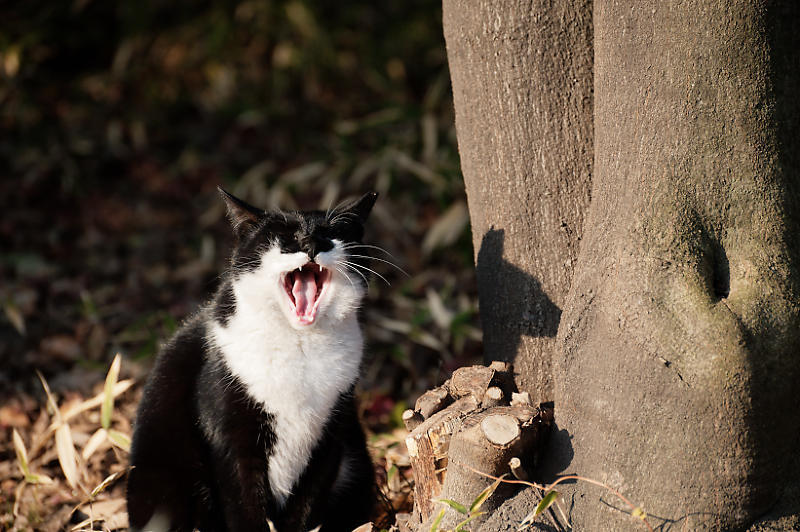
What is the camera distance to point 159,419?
7.16 feet

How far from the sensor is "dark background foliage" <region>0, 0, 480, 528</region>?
147 inches

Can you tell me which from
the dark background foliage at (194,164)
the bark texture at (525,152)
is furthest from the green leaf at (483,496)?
the dark background foliage at (194,164)

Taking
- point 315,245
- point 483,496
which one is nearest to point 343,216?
point 315,245

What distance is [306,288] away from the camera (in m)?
2.06

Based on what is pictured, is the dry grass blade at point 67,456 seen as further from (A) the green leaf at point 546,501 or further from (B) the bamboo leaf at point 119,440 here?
(A) the green leaf at point 546,501

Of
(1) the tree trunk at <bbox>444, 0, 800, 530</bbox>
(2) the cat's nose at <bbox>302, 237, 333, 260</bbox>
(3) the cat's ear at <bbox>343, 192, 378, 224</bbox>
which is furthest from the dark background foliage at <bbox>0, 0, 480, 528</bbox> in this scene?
(1) the tree trunk at <bbox>444, 0, 800, 530</bbox>

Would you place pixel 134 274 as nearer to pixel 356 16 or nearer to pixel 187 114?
pixel 187 114

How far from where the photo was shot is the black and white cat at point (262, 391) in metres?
2.03

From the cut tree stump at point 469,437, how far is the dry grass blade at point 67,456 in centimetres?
102

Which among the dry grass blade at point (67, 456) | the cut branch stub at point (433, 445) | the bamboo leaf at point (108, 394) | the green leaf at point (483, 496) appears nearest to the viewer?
the green leaf at point (483, 496)

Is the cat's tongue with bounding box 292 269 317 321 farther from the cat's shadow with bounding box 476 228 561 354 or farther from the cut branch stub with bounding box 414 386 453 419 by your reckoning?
the cat's shadow with bounding box 476 228 561 354

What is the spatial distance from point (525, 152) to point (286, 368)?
2.91 ft

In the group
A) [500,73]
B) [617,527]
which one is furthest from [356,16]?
[617,527]

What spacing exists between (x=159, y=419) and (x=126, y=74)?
13.5 ft
